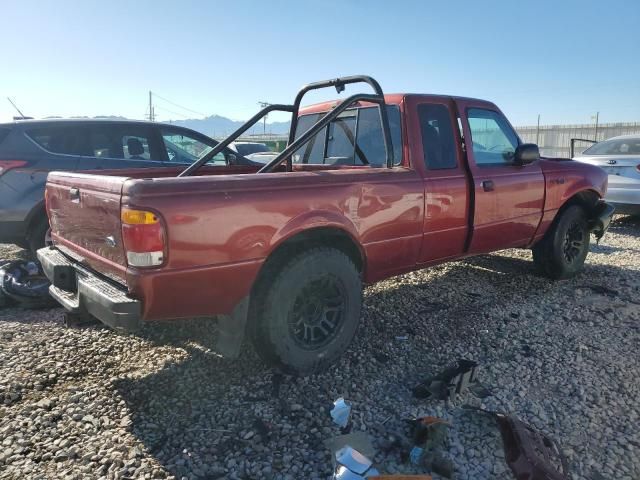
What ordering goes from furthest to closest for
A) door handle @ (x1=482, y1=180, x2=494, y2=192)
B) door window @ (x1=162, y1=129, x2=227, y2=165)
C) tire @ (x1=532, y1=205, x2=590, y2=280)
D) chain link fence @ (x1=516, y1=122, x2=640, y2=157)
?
chain link fence @ (x1=516, y1=122, x2=640, y2=157) < door window @ (x1=162, y1=129, x2=227, y2=165) < tire @ (x1=532, y1=205, x2=590, y2=280) < door handle @ (x1=482, y1=180, x2=494, y2=192)

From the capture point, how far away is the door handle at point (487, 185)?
396 cm

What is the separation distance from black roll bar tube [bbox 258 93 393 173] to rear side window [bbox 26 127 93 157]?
3095 millimetres

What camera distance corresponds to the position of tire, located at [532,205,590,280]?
4.89 metres

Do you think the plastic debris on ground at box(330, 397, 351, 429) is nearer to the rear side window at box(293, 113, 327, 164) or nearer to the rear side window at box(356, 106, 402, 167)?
the rear side window at box(356, 106, 402, 167)

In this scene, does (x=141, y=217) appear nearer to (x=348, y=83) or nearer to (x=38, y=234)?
(x=348, y=83)

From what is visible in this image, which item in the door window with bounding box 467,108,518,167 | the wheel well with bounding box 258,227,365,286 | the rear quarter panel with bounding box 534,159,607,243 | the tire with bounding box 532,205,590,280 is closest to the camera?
the wheel well with bounding box 258,227,365,286

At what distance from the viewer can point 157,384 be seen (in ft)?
9.75

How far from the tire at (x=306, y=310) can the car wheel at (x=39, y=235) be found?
3.14 m

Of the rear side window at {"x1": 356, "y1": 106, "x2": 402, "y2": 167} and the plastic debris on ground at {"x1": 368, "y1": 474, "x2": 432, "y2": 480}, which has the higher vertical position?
the rear side window at {"x1": 356, "y1": 106, "x2": 402, "y2": 167}

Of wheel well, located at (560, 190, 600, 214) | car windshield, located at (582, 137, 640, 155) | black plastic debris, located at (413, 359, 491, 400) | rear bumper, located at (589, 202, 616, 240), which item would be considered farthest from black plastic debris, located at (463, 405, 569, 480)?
car windshield, located at (582, 137, 640, 155)

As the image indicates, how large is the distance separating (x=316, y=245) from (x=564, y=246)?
128 inches

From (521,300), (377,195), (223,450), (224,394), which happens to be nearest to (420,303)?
(521,300)

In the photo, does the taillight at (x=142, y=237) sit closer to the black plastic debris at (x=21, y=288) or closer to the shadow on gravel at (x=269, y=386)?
the shadow on gravel at (x=269, y=386)

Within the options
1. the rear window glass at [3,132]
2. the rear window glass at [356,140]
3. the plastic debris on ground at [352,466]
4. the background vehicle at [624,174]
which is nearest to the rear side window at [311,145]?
the rear window glass at [356,140]
